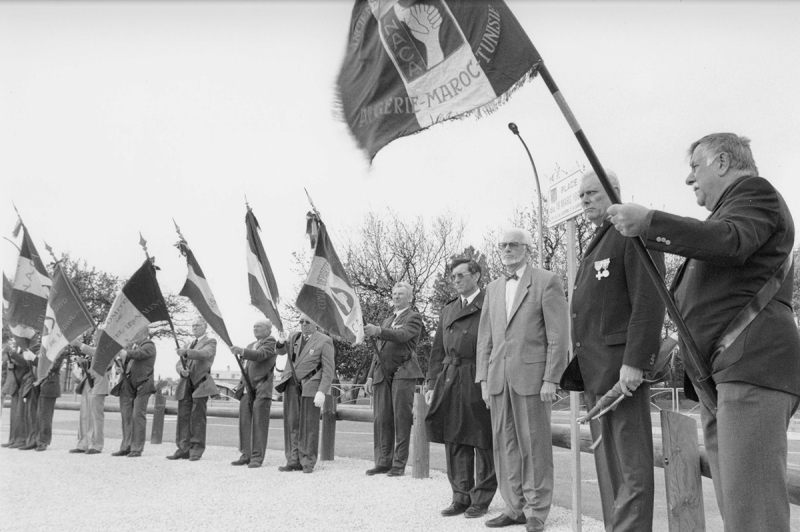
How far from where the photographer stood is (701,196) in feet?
11.0

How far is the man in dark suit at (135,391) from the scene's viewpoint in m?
11.7

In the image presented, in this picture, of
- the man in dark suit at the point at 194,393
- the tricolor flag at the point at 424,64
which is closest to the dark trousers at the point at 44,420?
the man in dark suit at the point at 194,393

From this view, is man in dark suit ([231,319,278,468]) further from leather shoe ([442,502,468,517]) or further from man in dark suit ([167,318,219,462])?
leather shoe ([442,502,468,517])

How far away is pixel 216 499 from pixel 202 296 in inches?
141

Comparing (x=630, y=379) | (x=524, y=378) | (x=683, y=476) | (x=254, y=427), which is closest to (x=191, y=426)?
(x=254, y=427)

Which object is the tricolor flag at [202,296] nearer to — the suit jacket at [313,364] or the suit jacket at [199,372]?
the suit jacket at [313,364]

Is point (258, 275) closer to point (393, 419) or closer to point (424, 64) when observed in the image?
point (393, 419)

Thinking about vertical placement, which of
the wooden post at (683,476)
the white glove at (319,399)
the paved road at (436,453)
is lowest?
the paved road at (436,453)

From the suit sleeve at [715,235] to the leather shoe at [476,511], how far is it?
396 centimetres

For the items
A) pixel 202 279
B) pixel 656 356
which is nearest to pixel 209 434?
pixel 202 279

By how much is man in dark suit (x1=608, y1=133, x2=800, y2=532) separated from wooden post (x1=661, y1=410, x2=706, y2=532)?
727 mm

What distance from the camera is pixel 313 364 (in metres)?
10.1

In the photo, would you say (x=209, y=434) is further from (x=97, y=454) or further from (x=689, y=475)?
(x=689, y=475)

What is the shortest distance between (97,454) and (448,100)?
34.2 ft
